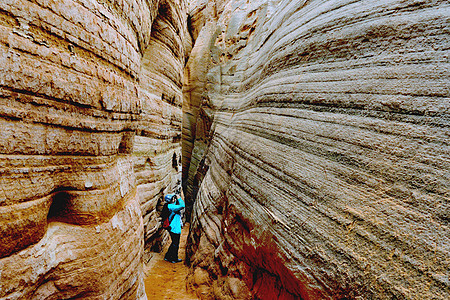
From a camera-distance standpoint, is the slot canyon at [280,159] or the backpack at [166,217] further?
the backpack at [166,217]

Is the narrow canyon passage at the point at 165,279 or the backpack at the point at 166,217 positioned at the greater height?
the backpack at the point at 166,217

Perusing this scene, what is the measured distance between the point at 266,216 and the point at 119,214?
2032 mm

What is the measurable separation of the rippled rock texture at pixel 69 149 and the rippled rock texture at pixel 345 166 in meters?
1.91

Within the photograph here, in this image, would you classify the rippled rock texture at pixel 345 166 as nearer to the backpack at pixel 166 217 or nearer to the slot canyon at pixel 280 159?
the slot canyon at pixel 280 159

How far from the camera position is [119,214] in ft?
8.98

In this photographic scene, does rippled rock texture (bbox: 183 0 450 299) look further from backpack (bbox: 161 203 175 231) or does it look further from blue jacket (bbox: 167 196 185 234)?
backpack (bbox: 161 203 175 231)

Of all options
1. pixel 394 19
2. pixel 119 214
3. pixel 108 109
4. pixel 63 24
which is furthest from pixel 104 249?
pixel 394 19

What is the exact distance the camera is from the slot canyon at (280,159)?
171cm

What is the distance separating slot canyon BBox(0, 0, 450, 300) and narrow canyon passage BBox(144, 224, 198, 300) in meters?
0.95

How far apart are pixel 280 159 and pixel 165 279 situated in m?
4.19

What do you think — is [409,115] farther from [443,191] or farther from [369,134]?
[443,191]

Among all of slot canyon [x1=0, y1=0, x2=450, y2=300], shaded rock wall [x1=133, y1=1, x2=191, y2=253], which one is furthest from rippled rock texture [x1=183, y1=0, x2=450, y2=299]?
shaded rock wall [x1=133, y1=1, x2=191, y2=253]

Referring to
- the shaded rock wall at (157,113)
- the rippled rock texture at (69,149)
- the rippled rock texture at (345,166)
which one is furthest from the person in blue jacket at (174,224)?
the rippled rock texture at (69,149)

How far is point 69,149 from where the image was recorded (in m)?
2.14
